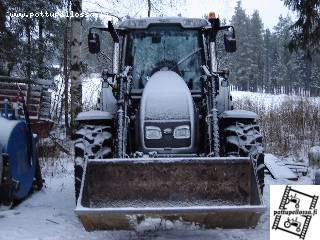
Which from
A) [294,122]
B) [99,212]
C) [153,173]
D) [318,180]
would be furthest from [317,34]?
[99,212]

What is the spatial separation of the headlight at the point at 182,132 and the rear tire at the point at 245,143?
1.76 feet

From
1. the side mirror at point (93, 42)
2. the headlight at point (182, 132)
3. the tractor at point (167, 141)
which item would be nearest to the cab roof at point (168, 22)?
the tractor at point (167, 141)

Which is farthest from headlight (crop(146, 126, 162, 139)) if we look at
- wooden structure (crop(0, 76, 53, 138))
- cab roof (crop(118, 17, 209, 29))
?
wooden structure (crop(0, 76, 53, 138))

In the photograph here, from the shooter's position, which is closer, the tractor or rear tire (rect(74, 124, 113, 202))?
the tractor

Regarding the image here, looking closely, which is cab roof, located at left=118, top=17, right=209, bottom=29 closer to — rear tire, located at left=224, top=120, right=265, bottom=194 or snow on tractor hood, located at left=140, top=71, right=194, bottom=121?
snow on tractor hood, located at left=140, top=71, right=194, bottom=121

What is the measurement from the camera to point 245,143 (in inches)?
216

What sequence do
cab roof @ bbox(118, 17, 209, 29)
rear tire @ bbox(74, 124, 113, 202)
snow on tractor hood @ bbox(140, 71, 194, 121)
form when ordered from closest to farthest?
1. snow on tractor hood @ bbox(140, 71, 194, 121)
2. rear tire @ bbox(74, 124, 113, 202)
3. cab roof @ bbox(118, 17, 209, 29)

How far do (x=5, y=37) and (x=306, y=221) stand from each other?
11.0 metres

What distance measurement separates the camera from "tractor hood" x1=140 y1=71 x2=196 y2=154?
208 inches

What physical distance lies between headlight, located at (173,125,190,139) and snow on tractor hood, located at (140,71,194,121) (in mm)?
94

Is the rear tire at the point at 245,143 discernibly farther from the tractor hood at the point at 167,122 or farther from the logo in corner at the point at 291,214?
the logo in corner at the point at 291,214

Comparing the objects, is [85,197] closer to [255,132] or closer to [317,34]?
[255,132]

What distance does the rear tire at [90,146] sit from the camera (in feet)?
17.8

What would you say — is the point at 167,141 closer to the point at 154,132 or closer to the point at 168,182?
the point at 154,132
